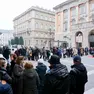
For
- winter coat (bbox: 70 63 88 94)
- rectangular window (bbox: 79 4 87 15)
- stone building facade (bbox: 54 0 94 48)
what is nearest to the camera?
winter coat (bbox: 70 63 88 94)

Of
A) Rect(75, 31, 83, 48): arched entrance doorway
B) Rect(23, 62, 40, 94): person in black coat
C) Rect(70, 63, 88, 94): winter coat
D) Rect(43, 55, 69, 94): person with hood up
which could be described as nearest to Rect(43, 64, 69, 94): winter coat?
Rect(43, 55, 69, 94): person with hood up

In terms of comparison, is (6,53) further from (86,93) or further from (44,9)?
(44,9)

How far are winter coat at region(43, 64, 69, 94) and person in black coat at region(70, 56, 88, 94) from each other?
0.97m

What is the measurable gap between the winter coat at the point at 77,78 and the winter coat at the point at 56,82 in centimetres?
96

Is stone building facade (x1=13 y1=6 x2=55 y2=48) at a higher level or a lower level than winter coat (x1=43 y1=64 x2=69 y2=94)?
higher

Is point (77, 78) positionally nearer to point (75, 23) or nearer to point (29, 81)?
point (29, 81)

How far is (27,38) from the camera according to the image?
8919cm

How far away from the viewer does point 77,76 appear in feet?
16.8

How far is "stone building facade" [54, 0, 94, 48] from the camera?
130 ft

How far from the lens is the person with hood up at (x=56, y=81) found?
12.7 feet

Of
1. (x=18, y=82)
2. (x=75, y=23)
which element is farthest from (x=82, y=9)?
(x=18, y=82)

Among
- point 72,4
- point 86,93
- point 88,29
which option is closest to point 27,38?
point 72,4

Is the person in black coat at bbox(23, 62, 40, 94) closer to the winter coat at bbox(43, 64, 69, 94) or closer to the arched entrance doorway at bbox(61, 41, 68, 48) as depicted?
the winter coat at bbox(43, 64, 69, 94)

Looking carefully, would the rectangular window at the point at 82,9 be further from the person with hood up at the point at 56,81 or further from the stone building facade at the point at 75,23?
the person with hood up at the point at 56,81
